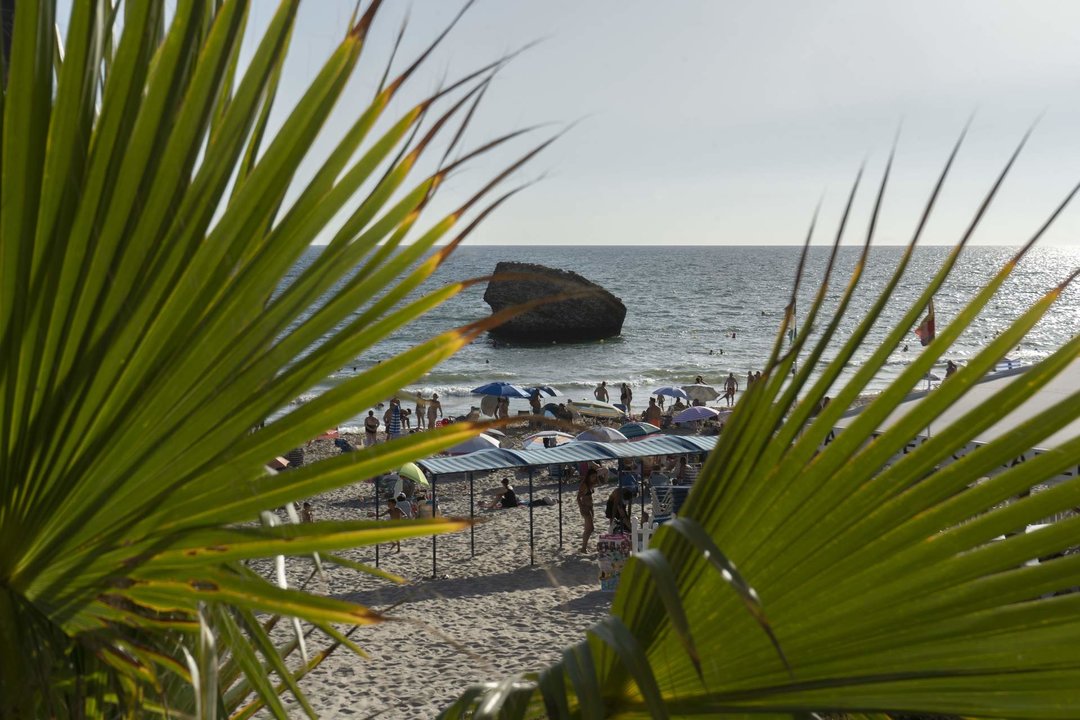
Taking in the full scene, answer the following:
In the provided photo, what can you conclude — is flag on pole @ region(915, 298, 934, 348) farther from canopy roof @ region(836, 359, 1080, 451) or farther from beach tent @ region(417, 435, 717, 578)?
beach tent @ region(417, 435, 717, 578)

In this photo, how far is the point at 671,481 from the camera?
17750mm

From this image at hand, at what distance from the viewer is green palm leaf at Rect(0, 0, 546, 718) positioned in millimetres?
1133

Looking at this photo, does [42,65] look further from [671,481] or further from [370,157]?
[671,481]

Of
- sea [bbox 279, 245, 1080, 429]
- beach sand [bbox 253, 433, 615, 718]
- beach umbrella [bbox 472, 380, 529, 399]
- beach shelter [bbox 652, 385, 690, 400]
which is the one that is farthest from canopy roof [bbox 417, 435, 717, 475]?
beach shelter [bbox 652, 385, 690, 400]

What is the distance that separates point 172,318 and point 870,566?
1066mm

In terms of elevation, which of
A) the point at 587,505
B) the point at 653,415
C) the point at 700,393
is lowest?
the point at 653,415

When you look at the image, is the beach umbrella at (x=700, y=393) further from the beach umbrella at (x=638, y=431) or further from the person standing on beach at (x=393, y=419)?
the beach umbrella at (x=638, y=431)

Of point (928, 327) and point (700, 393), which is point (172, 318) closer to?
point (928, 327)

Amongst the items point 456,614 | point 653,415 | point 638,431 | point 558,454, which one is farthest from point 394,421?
point 456,614

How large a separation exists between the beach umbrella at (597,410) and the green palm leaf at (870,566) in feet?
86.8

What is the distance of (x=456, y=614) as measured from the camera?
11.9 m

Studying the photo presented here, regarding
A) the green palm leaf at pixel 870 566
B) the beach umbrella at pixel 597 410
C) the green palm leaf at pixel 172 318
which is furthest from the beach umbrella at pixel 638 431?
the green palm leaf at pixel 172 318

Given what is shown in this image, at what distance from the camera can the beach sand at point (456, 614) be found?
9578 millimetres

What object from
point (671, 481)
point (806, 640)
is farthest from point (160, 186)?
point (671, 481)
